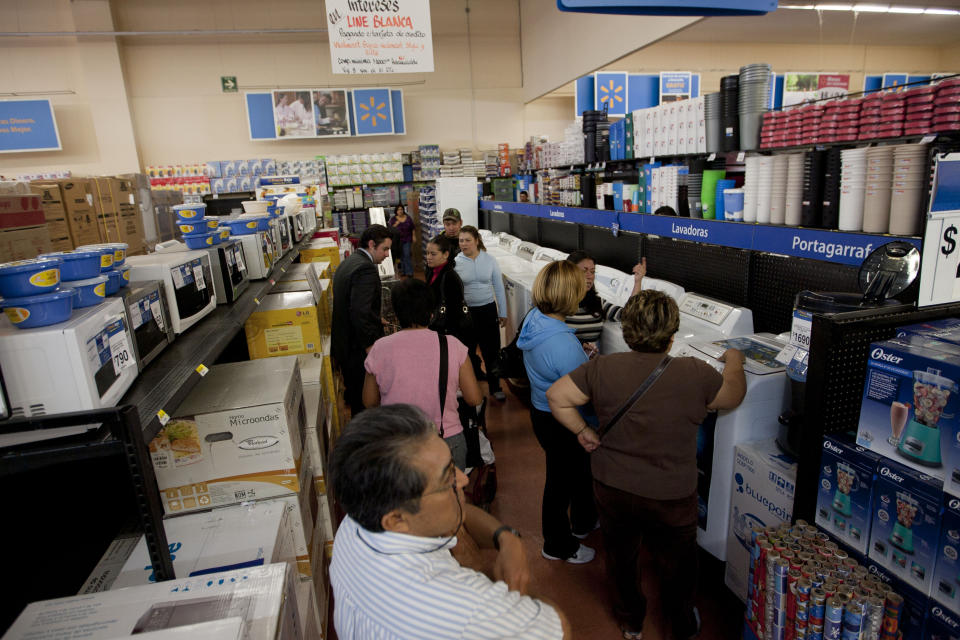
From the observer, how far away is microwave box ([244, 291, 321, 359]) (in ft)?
9.57

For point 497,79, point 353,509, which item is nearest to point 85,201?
point 353,509

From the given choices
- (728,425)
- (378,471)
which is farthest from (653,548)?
(378,471)

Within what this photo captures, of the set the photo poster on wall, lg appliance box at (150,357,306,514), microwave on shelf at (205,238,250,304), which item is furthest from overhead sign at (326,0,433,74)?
the photo poster on wall

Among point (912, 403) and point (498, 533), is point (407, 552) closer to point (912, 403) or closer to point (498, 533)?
point (498, 533)

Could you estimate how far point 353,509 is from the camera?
1069 mm

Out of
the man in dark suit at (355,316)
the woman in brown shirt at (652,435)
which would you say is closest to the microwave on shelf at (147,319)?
the woman in brown shirt at (652,435)

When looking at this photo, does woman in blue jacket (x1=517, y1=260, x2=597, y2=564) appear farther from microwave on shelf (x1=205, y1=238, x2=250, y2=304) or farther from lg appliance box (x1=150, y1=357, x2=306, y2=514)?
microwave on shelf (x1=205, y1=238, x2=250, y2=304)

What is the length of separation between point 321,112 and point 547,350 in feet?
33.3

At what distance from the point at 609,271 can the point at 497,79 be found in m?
9.54

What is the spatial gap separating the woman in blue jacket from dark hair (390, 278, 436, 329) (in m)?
0.47

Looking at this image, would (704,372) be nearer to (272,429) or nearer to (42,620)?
(272,429)

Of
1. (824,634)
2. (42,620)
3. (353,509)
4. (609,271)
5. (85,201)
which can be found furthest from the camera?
(85,201)

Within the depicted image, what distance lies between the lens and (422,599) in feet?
3.19

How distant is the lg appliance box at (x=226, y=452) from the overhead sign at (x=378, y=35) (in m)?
3.90
